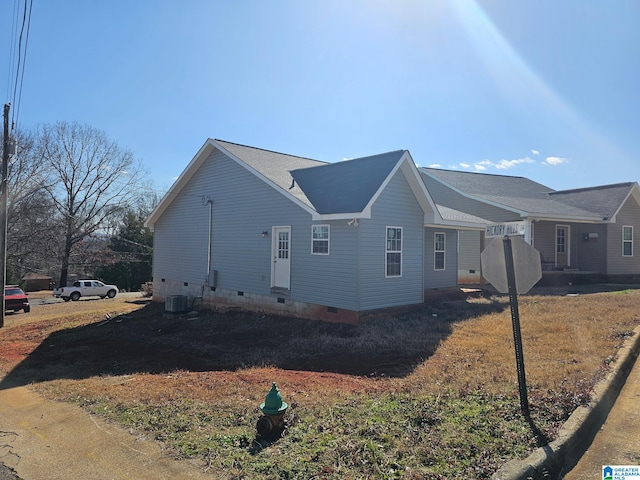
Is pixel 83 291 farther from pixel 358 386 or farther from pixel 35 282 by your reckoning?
pixel 358 386

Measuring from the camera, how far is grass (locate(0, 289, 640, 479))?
3.92m

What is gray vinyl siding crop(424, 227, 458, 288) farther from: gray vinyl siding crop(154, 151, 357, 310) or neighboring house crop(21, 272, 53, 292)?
neighboring house crop(21, 272, 53, 292)

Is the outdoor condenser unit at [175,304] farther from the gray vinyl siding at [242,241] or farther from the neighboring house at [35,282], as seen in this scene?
the neighboring house at [35,282]

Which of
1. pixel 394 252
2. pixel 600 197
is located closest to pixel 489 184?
pixel 600 197

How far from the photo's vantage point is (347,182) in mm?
12789

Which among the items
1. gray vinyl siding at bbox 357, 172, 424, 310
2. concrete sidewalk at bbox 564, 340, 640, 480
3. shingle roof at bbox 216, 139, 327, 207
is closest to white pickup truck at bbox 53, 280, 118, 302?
shingle roof at bbox 216, 139, 327, 207

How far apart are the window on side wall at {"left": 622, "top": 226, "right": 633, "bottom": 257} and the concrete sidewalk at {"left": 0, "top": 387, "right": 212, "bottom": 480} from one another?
23422 mm

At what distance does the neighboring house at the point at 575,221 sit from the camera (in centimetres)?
1970

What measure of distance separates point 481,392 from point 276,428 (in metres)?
2.65

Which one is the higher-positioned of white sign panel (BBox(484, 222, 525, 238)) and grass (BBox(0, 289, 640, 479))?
white sign panel (BBox(484, 222, 525, 238))

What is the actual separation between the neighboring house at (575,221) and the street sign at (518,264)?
15.1 meters

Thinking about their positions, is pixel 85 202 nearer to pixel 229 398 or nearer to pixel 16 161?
pixel 16 161

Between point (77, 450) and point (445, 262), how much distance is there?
45.9 ft

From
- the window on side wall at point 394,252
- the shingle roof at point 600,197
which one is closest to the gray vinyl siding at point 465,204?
the shingle roof at point 600,197
